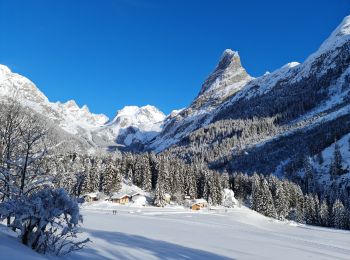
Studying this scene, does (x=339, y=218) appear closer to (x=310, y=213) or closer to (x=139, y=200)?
(x=310, y=213)

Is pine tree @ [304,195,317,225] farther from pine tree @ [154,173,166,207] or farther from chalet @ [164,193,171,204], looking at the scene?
pine tree @ [154,173,166,207]

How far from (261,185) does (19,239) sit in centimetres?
12340

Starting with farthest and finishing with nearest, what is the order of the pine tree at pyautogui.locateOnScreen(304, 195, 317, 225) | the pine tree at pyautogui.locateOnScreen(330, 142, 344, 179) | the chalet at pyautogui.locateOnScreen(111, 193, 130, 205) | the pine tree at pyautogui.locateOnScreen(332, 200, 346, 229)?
the pine tree at pyautogui.locateOnScreen(330, 142, 344, 179) → the pine tree at pyautogui.locateOnScreen(304, 195, 317, 225) → the chalet at pyautogui.locateOnScreen(111, 193, 130, 205) → the pine tree at pyautogui.locateOnScreen(332, 200, 346, 229)

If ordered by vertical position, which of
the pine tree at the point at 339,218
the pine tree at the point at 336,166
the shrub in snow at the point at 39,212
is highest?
the pine tree at the point at 336,166

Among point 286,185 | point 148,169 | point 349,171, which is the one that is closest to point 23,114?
point 148,169

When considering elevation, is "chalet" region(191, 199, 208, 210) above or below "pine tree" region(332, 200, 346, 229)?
above

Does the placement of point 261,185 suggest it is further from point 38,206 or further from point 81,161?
point 38,206

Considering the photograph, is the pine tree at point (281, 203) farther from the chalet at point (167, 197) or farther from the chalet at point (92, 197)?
the chalet at point (92, 197)

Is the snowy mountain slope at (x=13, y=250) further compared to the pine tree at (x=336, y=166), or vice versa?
the pine tree at (x=336, y=166)

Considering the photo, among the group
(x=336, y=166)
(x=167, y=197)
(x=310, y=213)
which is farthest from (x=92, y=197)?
(x=336, y=166)

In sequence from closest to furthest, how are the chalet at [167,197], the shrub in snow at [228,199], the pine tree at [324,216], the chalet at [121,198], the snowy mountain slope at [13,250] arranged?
1. the snowy mountain slope at [13,250]
2. the chalet at [121,198]
3. the chalet at [167,197]
4. the pine tree at [324,216]
5. the shrub in snow at [228,199]

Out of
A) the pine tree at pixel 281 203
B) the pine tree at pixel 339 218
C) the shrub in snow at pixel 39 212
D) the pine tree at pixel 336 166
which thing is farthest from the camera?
the pine tree at pixel 336 166

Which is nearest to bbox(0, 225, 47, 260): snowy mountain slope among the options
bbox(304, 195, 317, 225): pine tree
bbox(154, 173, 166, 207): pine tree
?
bbox(154, 173, 166, 207): pine tree

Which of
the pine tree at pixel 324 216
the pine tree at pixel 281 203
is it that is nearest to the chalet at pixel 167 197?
the pine tree at pixel 281 203
